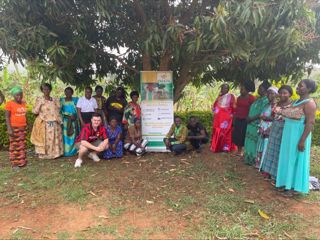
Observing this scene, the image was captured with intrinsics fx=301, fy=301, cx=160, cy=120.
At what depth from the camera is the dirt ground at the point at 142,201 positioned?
3.50 m

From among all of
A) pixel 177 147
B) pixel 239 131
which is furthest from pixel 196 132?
pixel 239 131

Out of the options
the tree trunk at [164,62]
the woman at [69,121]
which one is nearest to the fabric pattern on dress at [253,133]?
the tree trunk at [164,62]

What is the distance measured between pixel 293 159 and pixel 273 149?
1.49ft

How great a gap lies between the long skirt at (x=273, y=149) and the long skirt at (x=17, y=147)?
4.38 m

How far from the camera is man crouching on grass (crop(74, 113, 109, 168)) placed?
223 inches

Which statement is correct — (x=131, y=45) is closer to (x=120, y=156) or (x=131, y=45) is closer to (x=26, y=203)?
(x=120, y=156)

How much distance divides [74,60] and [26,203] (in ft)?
7.62

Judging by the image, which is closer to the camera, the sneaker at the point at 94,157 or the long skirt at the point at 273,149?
the long skirt at the point at 273,149

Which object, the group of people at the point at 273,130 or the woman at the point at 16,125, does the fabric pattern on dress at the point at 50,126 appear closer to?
the woman at the point at 16,125

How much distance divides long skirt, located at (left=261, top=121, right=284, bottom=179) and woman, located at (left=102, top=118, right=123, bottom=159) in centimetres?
288

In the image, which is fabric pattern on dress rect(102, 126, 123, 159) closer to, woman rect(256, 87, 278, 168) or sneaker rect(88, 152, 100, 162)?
sneaker rect(88, 152, 100, 162)

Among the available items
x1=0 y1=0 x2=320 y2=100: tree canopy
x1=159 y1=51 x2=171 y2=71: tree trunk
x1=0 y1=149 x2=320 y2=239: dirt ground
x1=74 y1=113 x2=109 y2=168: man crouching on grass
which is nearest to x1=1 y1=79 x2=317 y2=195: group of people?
x1=74 y1=113 x2=109 y2=168: man crouching on grass

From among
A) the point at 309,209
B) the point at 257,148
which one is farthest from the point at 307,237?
the point at 257,148

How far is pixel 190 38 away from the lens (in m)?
4.47
